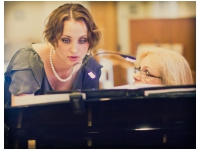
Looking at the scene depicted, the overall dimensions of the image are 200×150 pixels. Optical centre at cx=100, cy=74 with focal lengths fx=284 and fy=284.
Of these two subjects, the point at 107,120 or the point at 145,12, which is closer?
the point at 107,120

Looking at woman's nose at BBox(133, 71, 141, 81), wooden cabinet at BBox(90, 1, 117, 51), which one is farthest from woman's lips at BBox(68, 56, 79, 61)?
woman's nose at BBox(133, 71, 141, 81)

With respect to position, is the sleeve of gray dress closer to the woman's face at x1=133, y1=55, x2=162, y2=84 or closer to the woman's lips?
the woman's lips

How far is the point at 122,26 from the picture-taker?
120 centimetres

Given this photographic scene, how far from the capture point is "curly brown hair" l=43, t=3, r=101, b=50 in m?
1.10

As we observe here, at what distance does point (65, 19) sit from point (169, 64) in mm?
443

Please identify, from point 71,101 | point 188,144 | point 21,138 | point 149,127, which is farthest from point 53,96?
point 188,144

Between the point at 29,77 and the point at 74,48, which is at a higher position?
the point at 74,48

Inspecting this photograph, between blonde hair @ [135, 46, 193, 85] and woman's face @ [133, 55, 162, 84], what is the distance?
0.04 feet

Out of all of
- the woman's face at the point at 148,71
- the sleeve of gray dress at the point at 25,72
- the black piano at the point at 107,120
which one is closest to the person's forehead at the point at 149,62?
the woman's face at the point at 148,71

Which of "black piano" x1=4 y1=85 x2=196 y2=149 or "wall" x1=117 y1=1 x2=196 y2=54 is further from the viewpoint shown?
"wall" x1=117 y1=1 x2=196 y2=54

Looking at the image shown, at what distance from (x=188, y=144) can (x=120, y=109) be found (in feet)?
0.99

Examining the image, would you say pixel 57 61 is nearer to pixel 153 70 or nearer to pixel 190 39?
pixel 153 70

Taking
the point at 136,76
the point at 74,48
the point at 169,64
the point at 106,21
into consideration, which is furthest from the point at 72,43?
the point at 169,64

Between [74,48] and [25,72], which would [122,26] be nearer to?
[74,48]
